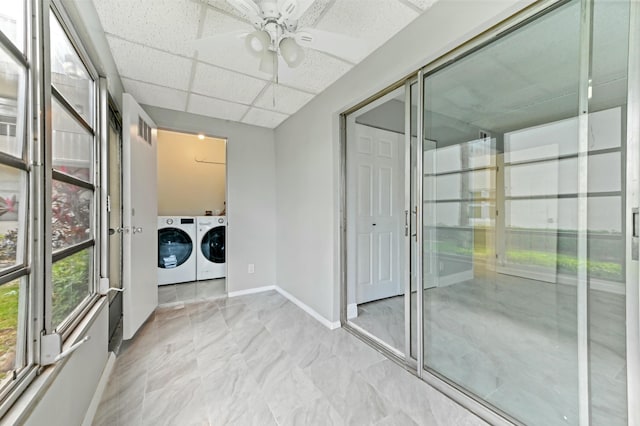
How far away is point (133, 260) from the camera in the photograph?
2143 mm

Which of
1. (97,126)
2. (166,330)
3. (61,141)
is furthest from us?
(166,330)

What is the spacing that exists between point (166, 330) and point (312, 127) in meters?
2.47

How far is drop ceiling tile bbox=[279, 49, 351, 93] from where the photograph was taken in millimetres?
1992

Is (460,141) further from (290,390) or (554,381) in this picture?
(290,390)

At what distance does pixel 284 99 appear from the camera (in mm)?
2662

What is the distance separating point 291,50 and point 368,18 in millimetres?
553

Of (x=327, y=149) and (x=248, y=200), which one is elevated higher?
(x=327, y=149)

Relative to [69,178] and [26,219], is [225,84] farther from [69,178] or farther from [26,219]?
[26,219]

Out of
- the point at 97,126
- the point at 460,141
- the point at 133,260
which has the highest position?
the point at 97,126

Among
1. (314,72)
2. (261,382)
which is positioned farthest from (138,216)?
(314,72)

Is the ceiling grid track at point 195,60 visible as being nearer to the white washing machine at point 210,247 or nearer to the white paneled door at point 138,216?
the white paneled door at point 138,216

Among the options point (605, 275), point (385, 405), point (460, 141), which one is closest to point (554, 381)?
point (605, 275)

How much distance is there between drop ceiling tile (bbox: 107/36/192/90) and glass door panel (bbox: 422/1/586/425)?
1952 mm

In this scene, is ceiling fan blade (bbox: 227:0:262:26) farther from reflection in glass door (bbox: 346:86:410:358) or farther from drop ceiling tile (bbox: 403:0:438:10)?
reflection in glass door (bbox: 346:86:410:358)
